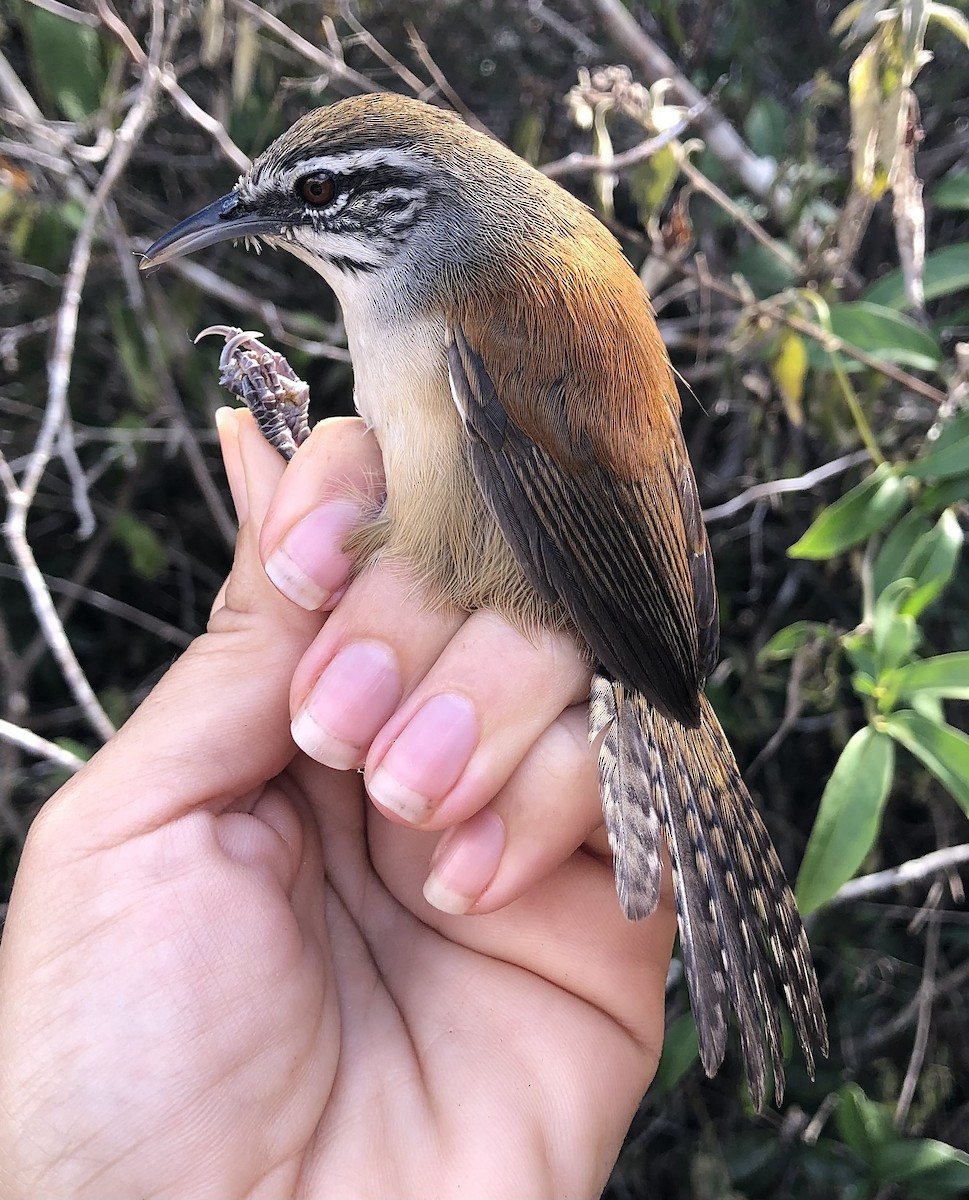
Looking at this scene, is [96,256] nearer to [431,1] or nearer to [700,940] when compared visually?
[431,1]

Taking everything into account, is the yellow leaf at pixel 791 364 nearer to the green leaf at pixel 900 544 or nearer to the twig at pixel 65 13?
the green leaf at pixel 900 544

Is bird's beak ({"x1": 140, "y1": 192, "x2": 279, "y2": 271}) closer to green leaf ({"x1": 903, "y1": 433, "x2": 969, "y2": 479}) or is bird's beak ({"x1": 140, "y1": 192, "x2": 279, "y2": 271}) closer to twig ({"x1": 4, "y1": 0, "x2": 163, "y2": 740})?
twig ({"x1": 4, "y1": 0, "x2": 163, "y2": 740})

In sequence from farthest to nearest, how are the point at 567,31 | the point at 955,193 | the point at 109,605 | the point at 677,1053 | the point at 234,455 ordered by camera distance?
the point at 567,31
the point at 109,605
the point at 955,193
the point at 677,1053
the point at 234,455

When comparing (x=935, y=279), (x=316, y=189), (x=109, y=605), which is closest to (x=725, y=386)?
(x=935, y=279)

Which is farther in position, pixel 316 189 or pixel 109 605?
pixel 109 605

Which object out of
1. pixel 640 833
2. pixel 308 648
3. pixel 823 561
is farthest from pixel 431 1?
pixel 640 833

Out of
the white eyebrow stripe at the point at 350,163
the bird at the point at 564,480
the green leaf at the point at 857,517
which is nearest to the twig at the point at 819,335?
the green leaf at the point at 857,517

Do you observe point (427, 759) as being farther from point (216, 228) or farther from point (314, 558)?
point (216, 228)
